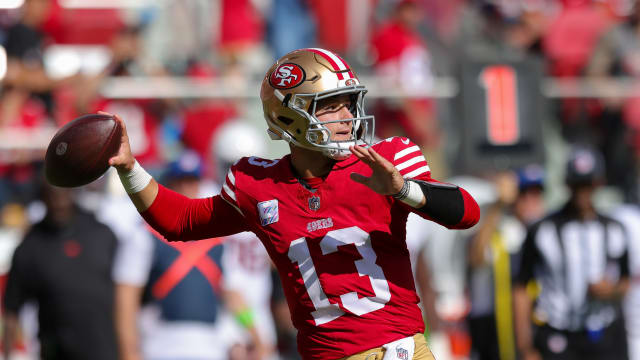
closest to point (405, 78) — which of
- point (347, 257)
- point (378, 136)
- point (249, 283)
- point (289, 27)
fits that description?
point (378, 136)

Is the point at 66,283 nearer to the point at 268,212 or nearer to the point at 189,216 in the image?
the point at 189,216

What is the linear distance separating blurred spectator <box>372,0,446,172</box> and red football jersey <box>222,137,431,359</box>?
208 inches

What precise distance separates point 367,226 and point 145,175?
0.90 meters

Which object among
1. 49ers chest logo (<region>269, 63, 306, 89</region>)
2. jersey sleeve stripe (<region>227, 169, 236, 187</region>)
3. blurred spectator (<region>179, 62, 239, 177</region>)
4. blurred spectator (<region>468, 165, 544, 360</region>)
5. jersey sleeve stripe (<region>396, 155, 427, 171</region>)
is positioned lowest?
blurred spectator (<region>468, 165, 544, 360</region>)

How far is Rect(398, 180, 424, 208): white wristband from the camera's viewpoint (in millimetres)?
3520

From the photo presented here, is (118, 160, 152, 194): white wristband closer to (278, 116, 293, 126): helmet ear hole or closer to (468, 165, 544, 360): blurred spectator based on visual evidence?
(278, 116, 293, 126): helmet ear hole

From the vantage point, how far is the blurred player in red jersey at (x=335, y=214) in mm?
3711

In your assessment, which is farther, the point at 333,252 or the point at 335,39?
the point at 335,39

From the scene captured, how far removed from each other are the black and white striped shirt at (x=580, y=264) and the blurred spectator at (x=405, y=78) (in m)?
2.58

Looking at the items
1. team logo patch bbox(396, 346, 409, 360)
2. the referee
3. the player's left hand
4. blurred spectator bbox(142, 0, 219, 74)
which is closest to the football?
the player's left hand

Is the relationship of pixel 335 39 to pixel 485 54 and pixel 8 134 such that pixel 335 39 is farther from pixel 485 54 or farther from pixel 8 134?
pixel 8 134

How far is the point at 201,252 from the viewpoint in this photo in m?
6.47

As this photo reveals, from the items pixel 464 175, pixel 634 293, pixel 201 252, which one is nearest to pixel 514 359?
pixel 634 293

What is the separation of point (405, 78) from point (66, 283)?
4102 millimetres
